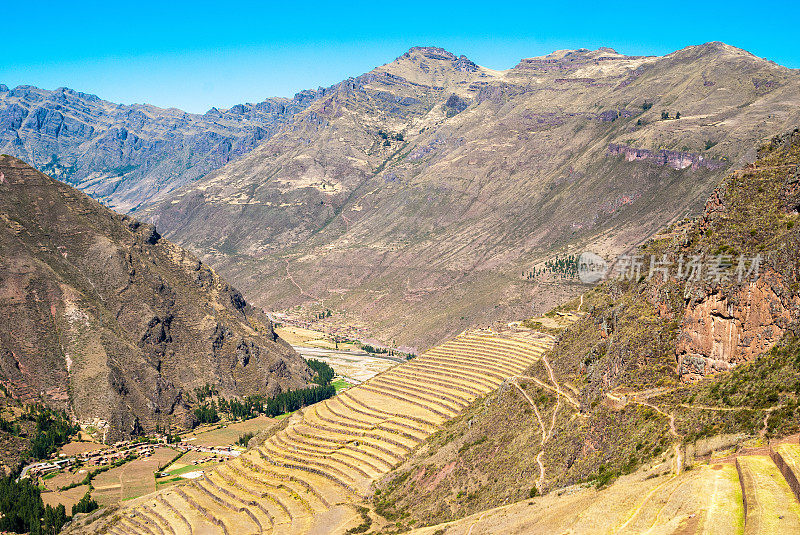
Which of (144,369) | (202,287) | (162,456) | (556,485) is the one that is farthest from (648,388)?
(202,287)

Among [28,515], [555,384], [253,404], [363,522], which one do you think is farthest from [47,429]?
[555,384]

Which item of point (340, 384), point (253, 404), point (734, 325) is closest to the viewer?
point (734, 325)

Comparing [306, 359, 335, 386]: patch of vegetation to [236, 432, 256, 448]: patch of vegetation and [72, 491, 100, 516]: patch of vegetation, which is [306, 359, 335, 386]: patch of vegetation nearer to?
[236, 432, 256, 448]: patch of vegetation

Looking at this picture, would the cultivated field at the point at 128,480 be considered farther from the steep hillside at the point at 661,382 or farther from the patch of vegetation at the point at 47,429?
the steep hillside at the point at 661,382

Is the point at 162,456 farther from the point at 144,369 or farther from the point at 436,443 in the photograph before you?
the point at 436,443

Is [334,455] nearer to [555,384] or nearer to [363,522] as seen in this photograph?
[363,522]

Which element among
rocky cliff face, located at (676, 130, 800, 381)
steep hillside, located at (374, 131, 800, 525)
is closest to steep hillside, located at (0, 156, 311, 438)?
steep hillside, located at (374, 131, 800, 525)

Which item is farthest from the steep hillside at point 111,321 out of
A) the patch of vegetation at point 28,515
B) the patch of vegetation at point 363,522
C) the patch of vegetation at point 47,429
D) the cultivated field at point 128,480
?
the patch of vegetation at point 363,522
